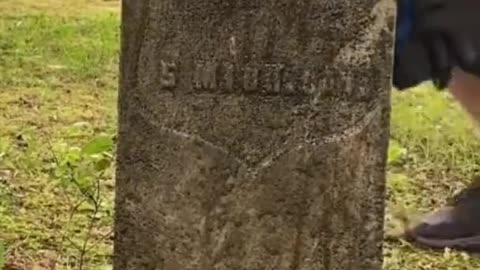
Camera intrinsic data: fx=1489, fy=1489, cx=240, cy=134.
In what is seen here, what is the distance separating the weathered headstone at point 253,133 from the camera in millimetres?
2387

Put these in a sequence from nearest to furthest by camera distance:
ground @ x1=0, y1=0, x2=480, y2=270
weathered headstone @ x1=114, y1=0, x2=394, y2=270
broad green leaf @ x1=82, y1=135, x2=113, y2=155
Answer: weathered headstone @ x1=114, y1=0, x2=394, y2=270, broad green leaf @ x1=82, y1=135, x2=113, y2=155, ground @ x1=0, y1=0, x2=480, y2=270

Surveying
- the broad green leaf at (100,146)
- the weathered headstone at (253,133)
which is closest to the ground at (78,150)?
the broad green leaf at (100,146)

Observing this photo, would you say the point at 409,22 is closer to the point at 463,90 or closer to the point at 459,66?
the point at 459,66

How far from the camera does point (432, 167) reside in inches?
190

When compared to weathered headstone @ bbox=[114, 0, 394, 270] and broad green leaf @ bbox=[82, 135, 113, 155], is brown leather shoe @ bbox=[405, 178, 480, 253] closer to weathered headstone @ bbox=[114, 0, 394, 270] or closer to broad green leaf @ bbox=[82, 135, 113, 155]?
broad green leaf @ bbox=[82, 135, 113, 155]

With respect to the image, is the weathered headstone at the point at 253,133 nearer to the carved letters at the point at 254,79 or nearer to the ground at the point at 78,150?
the carved letters at the point at 254,79

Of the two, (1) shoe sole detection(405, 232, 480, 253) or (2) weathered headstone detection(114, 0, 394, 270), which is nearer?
(2) weathered headstone detection(114, 0, 394, 270)

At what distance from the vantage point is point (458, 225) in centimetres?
393

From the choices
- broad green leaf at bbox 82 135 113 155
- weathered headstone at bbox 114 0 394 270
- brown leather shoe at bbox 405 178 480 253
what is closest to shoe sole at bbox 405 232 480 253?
brown leather shoe at bbox 405 178 480 253

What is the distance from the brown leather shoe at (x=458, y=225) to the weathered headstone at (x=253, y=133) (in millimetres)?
1448

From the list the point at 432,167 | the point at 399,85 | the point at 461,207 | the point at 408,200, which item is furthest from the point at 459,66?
the point at 432,167

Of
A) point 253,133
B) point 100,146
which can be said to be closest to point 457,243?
point 100,146

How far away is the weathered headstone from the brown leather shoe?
4.75ft

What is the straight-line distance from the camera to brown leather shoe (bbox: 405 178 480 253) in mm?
3922
